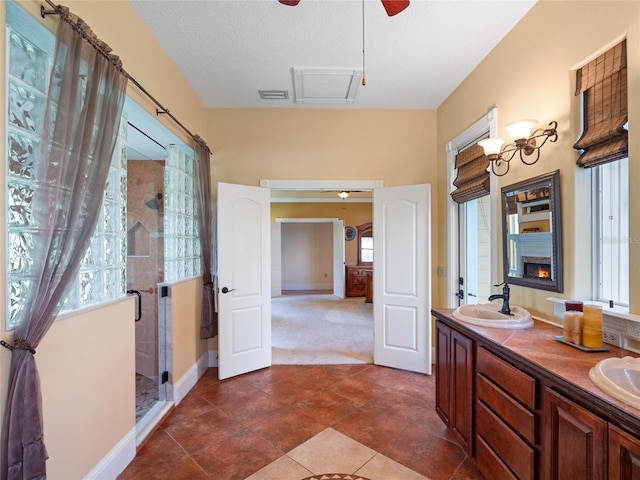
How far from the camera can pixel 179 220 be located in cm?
301

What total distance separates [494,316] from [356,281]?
632 cm

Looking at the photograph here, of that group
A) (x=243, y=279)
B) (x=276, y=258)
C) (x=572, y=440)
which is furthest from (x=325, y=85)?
(x=276, y=258)

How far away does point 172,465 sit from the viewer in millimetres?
1948

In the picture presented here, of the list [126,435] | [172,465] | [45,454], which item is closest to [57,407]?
[45,454]

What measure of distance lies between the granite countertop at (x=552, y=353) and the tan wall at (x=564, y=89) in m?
0.28

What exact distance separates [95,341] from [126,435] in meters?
0.78

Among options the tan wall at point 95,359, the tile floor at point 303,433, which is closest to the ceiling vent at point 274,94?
the tan wall at point 95,359

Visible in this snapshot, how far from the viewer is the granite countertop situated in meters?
1.09

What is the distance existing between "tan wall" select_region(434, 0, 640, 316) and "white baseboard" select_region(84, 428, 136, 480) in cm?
291

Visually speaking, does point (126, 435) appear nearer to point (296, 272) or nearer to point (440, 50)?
point (440, 50)

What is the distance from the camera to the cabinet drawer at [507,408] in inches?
52.5

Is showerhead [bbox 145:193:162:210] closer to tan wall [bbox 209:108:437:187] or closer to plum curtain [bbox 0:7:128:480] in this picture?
tan wall [bbox 209:108:437:187]

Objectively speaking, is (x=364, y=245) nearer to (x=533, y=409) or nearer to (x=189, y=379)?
(x=189, y=379)

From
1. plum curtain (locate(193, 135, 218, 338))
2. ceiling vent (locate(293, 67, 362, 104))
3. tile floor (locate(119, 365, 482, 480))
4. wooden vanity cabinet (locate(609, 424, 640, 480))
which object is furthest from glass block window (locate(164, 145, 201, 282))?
wooden vanity cabinet (locate(609, 424, 640, 480))
